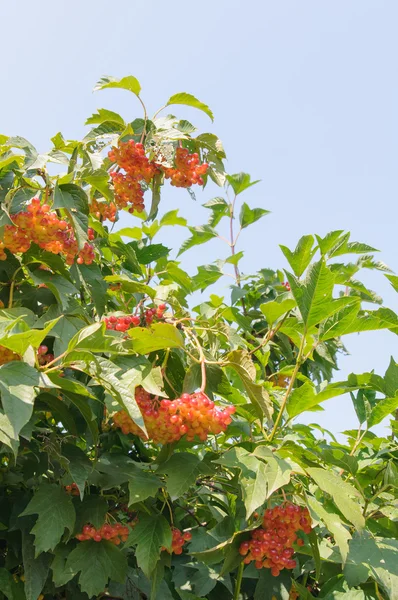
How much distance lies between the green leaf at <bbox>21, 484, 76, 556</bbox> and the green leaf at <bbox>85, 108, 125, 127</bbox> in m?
1.53

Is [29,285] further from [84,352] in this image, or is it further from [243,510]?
[243,510]

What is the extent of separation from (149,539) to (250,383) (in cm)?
63

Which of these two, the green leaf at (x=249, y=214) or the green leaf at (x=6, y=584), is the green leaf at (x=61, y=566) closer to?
the green leaf at (x=6, y=584)

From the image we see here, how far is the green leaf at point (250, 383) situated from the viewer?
6.42 ft

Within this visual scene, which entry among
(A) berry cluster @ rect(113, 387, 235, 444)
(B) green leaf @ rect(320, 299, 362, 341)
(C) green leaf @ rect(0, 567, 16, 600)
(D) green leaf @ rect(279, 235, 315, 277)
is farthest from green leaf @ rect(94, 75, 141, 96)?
(C) green leaf @ rect(0, 567, 16, 600)

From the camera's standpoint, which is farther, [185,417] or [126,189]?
[126,189]

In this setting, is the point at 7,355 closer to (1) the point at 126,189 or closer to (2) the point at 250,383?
(2) the point at 250,383

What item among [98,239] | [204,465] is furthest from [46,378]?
[98,239]

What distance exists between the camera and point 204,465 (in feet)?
6.70

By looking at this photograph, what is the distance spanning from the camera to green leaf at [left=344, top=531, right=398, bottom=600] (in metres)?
2.10

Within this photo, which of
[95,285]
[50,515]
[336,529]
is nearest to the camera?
[336,529]

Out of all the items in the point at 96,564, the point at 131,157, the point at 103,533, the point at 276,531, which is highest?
the point at 131,157

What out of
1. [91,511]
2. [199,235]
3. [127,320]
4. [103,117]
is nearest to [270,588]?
[91,511]

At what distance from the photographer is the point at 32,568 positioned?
2.17 meters
